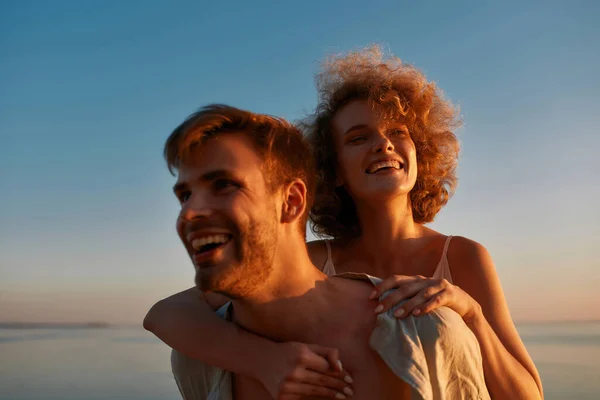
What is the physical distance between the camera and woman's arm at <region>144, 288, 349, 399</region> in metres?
2.53

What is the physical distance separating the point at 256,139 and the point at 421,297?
1006 mm

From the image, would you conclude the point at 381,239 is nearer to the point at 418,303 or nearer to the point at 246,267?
the point at 418,303

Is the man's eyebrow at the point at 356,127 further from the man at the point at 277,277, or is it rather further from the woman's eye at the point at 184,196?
the woman's eye at the point at 184,196

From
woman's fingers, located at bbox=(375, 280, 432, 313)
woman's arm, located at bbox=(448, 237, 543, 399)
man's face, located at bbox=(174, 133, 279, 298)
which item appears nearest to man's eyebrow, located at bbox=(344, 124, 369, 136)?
woman's arm, located at bbox=(448, 237, 543, 399)

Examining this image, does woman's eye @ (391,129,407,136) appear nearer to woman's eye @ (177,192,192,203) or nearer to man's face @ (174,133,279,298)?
man's face @ (174,133,279,298)

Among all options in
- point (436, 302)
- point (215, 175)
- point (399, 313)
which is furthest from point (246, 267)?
point (436, 302)

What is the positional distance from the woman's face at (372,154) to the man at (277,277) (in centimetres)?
88

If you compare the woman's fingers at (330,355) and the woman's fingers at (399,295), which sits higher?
the woman's fingers at (399,295)

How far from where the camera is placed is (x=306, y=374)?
2.51m

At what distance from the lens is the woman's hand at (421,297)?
258cm

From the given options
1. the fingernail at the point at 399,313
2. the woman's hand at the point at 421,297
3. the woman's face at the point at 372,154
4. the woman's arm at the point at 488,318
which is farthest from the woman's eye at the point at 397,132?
the fingernail at the point at 399,313

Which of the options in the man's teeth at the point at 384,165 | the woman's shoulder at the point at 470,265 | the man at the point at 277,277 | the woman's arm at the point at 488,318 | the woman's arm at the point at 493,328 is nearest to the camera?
the man at the point at 277,277

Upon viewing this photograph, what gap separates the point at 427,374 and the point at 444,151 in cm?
241

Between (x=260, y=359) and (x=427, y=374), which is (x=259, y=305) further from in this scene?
(x=427, y=374)
